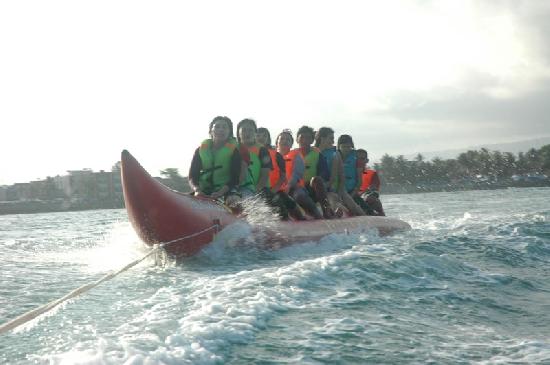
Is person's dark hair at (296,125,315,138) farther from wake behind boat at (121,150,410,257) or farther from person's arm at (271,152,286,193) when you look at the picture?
wake behind boat at (121,150,410,257)

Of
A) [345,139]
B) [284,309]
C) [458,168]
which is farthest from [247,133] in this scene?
[458,168]

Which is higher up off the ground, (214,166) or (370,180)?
(214,166)

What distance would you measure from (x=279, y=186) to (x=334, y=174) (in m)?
1.14

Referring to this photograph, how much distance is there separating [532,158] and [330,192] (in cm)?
8773

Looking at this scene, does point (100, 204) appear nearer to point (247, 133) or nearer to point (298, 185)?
point (298, 185)

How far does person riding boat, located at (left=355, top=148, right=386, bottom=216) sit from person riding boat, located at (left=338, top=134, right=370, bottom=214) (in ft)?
1.31

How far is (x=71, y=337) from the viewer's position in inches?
117

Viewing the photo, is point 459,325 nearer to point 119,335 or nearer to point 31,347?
point 119,335

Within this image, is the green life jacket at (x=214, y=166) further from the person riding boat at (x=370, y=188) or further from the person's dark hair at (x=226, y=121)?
the person riding boat at (x=370, y=188)

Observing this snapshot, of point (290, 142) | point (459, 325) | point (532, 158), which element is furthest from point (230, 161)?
point (532, 158)

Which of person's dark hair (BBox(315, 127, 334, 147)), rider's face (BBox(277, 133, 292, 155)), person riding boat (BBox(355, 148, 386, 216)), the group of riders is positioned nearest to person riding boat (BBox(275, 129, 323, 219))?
the group of riders

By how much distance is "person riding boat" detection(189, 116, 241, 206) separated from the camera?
6496 millimetres

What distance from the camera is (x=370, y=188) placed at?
10.3 m

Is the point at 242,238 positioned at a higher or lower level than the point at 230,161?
lower
